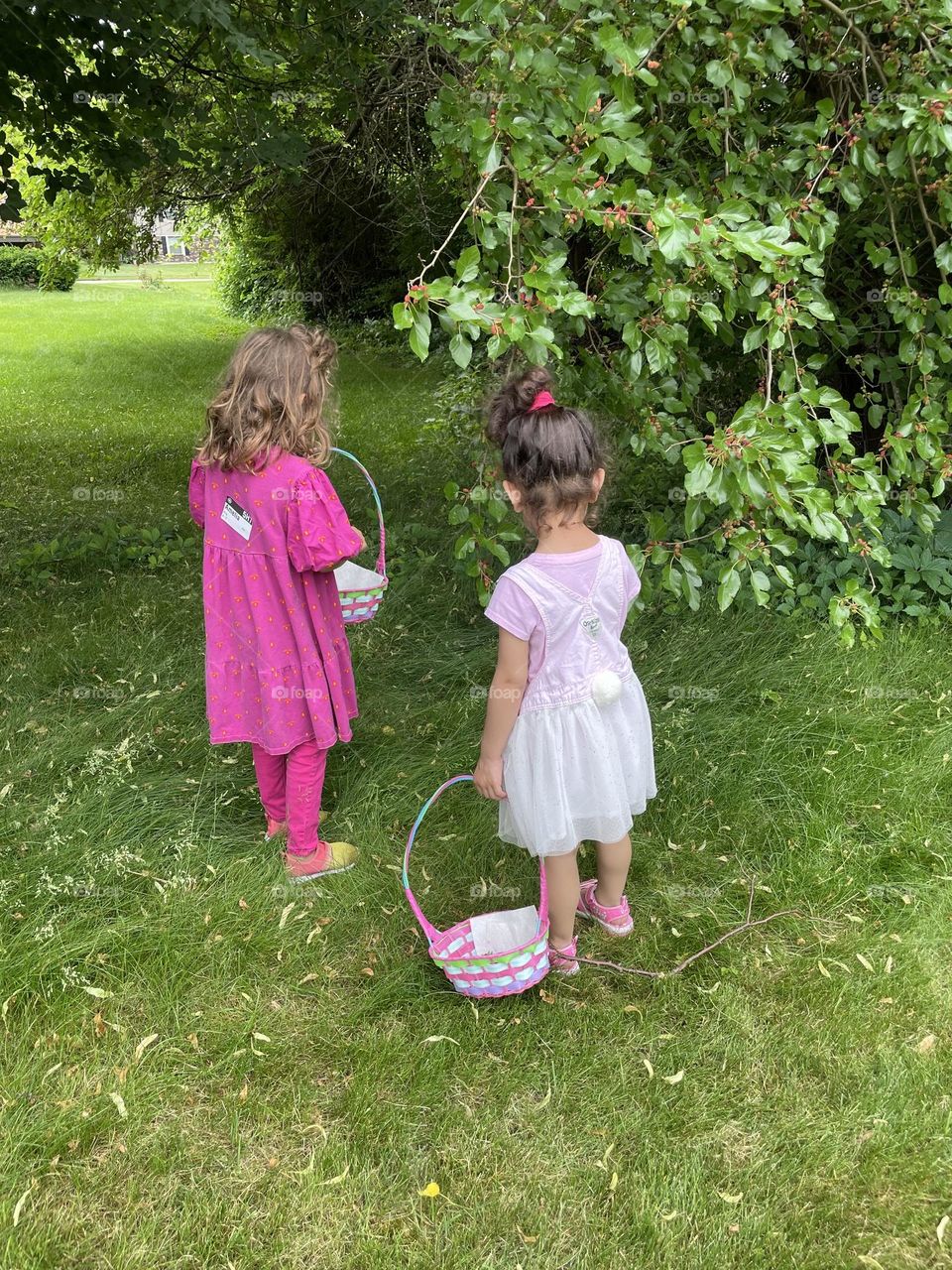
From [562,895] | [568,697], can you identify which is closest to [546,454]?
[568,697]

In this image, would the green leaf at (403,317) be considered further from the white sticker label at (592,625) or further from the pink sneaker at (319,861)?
the pink sneaker at (319,861)

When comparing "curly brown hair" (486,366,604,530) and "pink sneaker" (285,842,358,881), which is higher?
"curly brown hair" (486,366,604,530)

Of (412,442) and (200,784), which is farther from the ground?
(412,442)

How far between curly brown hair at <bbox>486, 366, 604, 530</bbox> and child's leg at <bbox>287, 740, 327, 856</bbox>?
106 centimetres

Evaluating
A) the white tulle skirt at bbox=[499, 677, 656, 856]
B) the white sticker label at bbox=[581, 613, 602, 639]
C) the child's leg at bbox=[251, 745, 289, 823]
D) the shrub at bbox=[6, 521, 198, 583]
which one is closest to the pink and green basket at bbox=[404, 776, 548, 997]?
the white tulle skirt at bbox=[499, 677, 656, 856]

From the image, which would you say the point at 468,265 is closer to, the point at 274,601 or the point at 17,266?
the point at 274,601

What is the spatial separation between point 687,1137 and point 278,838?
148 cm

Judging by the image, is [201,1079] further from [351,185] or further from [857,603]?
[351,185]

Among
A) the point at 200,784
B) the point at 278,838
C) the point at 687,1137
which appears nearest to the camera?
the point at 687,1137

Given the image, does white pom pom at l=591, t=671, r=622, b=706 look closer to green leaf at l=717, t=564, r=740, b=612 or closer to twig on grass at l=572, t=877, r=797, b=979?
green leaf at l=717, t=564, r=740, b=612

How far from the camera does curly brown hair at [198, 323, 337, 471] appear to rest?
247cm

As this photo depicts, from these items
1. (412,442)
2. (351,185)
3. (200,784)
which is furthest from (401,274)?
(200,784)

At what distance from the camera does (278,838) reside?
9.57 feet

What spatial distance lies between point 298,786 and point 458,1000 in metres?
0.79
